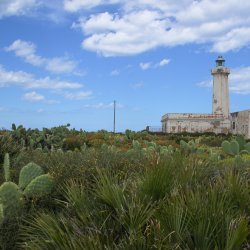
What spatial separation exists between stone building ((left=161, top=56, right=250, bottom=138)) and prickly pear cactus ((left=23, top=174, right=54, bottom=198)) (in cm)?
4822

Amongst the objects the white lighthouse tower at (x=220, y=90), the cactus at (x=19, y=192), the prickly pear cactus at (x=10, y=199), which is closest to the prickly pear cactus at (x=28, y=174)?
the cactus at (x=19, y=192)

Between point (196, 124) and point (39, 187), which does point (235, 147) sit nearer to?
point (39, 187)

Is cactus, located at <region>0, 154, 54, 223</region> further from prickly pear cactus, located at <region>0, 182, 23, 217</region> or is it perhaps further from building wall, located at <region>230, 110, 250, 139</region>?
building wall, located at <region>230, 110, 250, 139</region>

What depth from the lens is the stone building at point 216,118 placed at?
57125 millimetres

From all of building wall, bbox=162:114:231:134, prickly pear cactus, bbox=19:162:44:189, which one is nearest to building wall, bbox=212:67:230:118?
building wall, bbox=162:114:231:134

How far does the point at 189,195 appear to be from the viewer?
5449 millimetres

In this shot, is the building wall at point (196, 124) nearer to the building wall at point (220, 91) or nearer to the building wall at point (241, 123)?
the building wall at point (241, 123)

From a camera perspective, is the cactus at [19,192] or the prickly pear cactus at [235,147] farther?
the prickly pear cactus at [235,147]

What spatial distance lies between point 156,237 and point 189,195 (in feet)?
3.35

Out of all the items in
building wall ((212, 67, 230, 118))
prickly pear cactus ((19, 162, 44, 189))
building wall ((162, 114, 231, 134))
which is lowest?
prickly pear cactus ((19, 162, 44, 189))

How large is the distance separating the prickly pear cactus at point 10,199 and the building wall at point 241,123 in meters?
44.1

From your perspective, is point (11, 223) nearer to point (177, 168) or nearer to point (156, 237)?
point (177, 168)

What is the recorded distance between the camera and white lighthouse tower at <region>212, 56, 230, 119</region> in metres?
59.8

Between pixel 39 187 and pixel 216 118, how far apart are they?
51.6 meters
